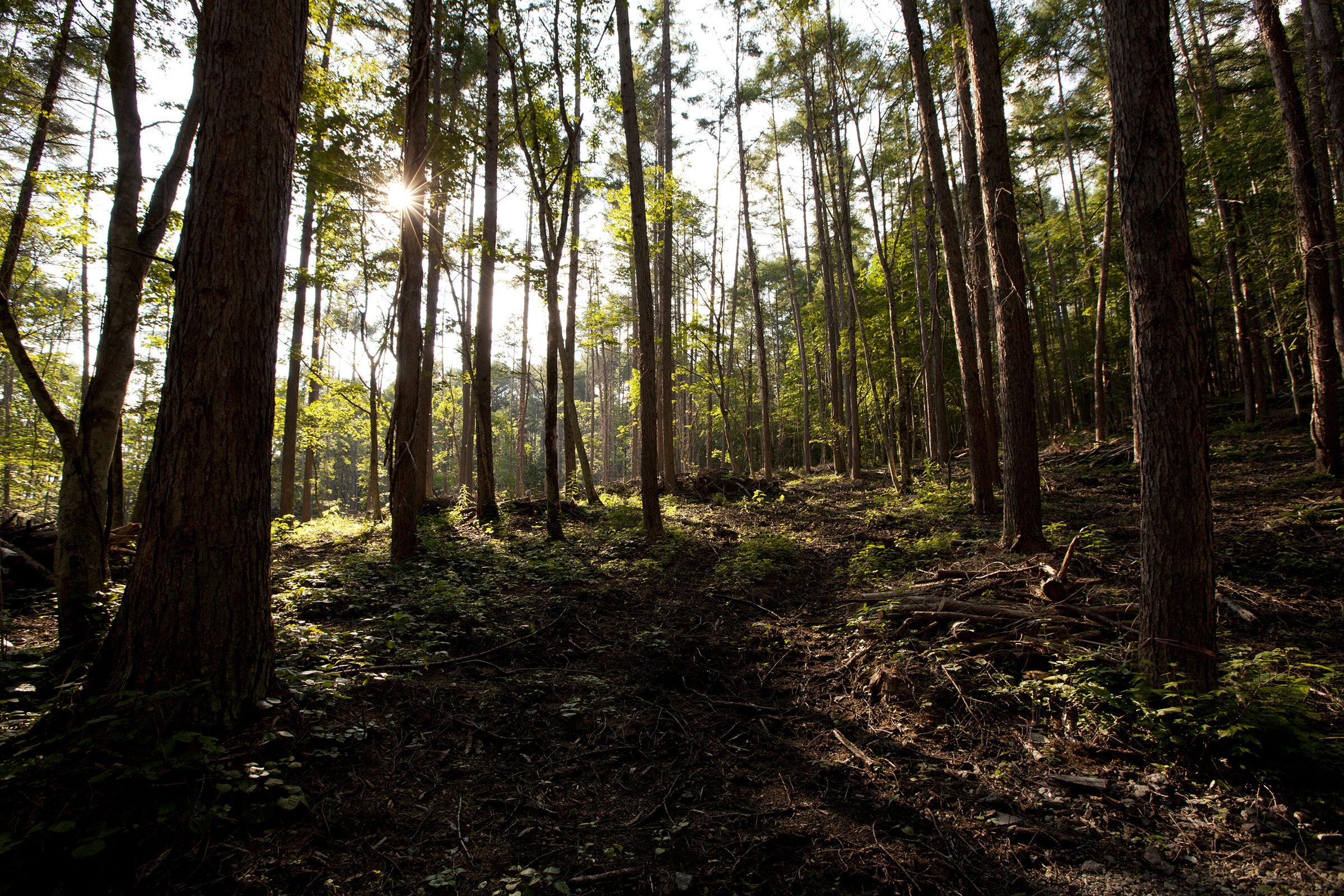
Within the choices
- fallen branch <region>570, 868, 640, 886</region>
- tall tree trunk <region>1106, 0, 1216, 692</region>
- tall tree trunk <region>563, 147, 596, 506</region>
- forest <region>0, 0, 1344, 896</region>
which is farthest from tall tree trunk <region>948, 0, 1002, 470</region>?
fallen branch <region>570, 868, 640, 886</region>

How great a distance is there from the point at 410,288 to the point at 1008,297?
745cm

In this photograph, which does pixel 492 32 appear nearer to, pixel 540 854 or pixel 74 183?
pixel 74 183

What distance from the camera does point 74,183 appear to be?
5.99m

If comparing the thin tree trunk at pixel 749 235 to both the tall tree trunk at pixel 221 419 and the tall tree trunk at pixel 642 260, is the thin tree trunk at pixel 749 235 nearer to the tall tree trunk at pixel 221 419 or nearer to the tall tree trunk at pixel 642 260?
the tall tree trunk at pixel 642 260

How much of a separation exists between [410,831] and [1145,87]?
561 cm

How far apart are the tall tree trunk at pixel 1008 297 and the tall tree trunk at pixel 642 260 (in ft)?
15.2

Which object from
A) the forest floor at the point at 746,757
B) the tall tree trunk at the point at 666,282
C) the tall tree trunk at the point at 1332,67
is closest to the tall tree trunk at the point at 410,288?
the forest floor at the point at 746,757

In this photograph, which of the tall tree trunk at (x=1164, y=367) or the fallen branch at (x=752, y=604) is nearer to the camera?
the tall tree trunk at (x=1164, y=367)

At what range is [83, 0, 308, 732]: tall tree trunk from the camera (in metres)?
2.59

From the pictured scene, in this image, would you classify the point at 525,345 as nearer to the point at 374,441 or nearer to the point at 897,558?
the point at 374,441

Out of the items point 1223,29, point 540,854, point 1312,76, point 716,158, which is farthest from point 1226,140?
point 540,854

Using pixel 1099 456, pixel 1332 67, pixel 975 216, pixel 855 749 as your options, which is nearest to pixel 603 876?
pixel 855 749

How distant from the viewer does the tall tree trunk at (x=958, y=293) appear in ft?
27.7

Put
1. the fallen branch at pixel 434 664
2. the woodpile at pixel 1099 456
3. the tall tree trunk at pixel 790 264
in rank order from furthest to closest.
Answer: the tall tree trunk at pixel 790 264
the woodpile at pixel 1099 456
the fallen branch at pixel 434 664
